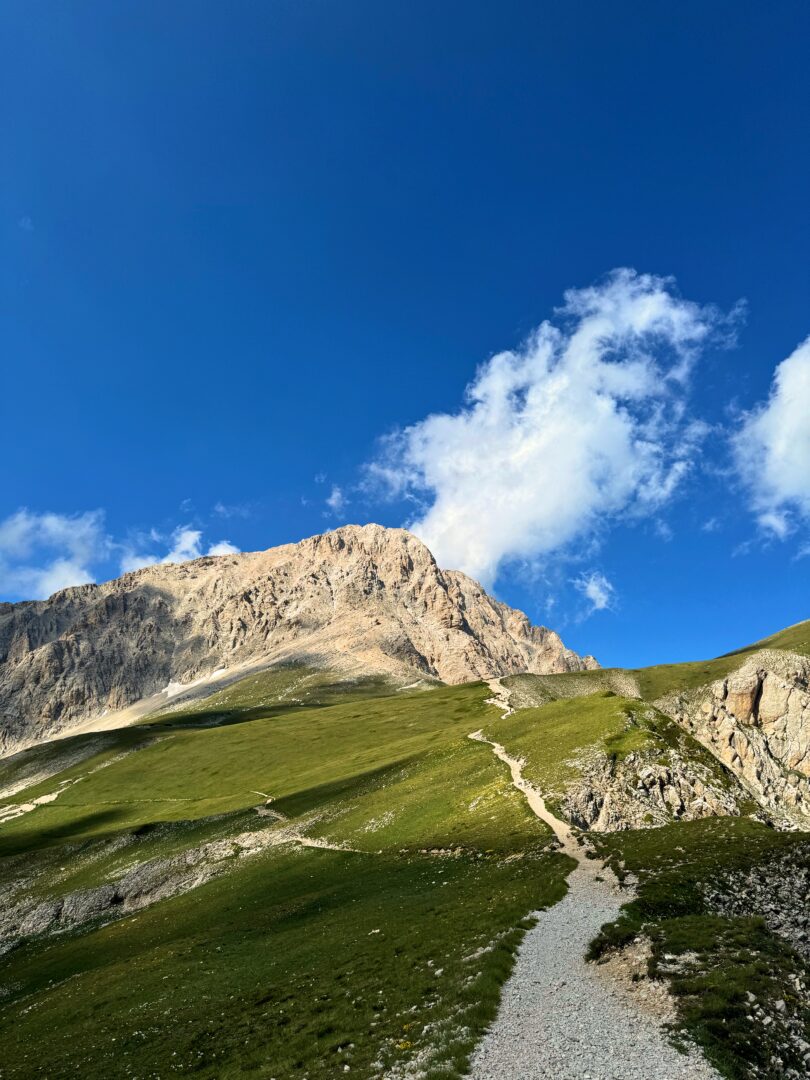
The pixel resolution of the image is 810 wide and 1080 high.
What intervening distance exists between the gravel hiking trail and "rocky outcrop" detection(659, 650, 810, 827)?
70.8 meters

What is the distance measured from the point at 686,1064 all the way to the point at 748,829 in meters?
31.2

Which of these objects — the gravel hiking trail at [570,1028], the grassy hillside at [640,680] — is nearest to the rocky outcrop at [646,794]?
the gravel hiking trail at [570,1028]

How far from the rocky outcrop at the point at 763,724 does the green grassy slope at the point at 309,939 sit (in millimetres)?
46559

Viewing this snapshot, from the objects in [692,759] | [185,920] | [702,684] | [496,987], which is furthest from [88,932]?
[702,684]

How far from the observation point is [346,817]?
6806cm

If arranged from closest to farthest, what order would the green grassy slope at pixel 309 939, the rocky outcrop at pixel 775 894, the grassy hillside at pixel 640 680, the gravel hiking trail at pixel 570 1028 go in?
the gravel hiking trail at pixel 570 1028 < the green grassy slope at pixel 309 939 < the rocky outcrop at pixel 775 894 < the grassy hillside at pixel 640 680

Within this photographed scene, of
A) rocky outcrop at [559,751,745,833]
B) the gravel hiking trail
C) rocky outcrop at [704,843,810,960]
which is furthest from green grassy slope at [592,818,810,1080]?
rocky outcrop at [559,751,745,833]

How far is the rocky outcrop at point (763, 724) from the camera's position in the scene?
9375 cm

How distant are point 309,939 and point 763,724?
119 meters

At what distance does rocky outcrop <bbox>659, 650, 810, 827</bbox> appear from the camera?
308ft

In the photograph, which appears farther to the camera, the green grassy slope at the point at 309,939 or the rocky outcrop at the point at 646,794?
the rocky outcrop at the point at 646,794

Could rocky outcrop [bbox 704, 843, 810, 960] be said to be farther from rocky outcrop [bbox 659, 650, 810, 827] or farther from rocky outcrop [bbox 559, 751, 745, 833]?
rocky outcrop [bbox 659, 650, 810, 827]

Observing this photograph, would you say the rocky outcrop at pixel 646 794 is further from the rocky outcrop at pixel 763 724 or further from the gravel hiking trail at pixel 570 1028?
the rocky outcrop at pixel 763 724

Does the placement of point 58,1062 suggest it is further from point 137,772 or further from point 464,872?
point 137,772
